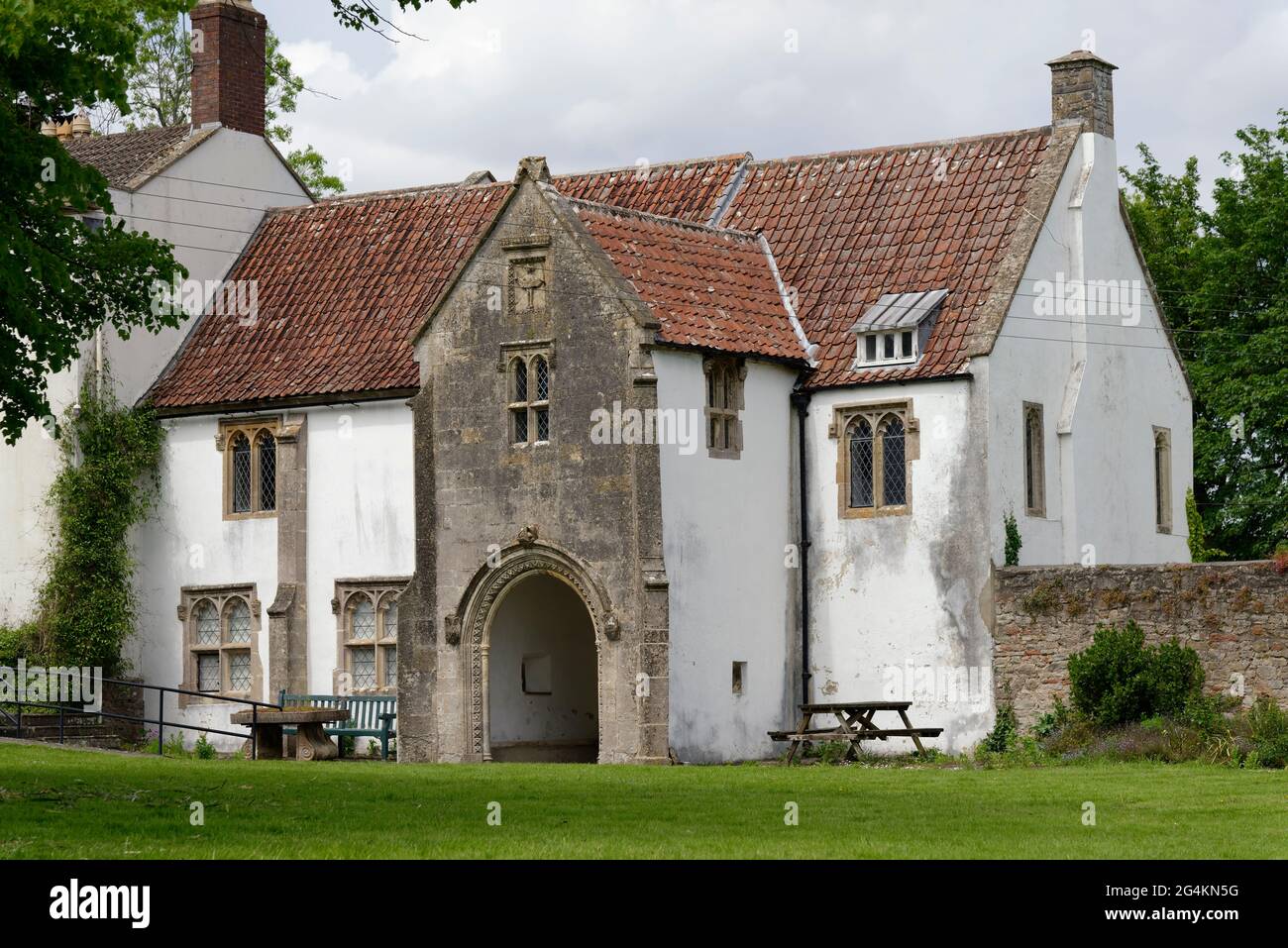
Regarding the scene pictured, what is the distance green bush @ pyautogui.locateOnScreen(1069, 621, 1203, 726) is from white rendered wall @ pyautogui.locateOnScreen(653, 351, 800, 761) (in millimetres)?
4960

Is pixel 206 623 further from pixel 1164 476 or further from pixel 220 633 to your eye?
pixel 1164 476

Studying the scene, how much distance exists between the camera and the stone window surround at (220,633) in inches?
1517

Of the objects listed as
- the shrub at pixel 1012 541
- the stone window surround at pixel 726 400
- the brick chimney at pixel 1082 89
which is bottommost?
the shrub at pixel 1012 541

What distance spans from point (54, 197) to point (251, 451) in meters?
16.1

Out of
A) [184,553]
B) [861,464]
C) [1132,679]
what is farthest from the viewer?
[184,553]

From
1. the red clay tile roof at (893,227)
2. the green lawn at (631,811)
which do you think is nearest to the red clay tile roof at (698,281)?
the red clay tile roof at (893,227)

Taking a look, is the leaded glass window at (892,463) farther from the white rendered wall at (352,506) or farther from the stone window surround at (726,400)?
the white rendered wall at (352,506)

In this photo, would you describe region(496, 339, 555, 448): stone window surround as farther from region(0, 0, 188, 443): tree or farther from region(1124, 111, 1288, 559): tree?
region(1124, 111, 1288, 559): tree

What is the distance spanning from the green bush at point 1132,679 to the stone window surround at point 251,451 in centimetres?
1446

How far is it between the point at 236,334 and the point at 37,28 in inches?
828

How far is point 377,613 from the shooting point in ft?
122

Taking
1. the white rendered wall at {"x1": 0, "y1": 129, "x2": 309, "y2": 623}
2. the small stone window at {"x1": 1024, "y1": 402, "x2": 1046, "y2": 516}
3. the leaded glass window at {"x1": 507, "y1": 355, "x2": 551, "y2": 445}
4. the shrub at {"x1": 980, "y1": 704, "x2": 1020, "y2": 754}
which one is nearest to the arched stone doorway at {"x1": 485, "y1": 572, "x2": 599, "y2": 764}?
the leaded glass window at {"x1": 507, "y1": 355, "x2": 551, "y2": 445}

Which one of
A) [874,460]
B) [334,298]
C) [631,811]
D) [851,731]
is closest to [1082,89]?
[874,460]
